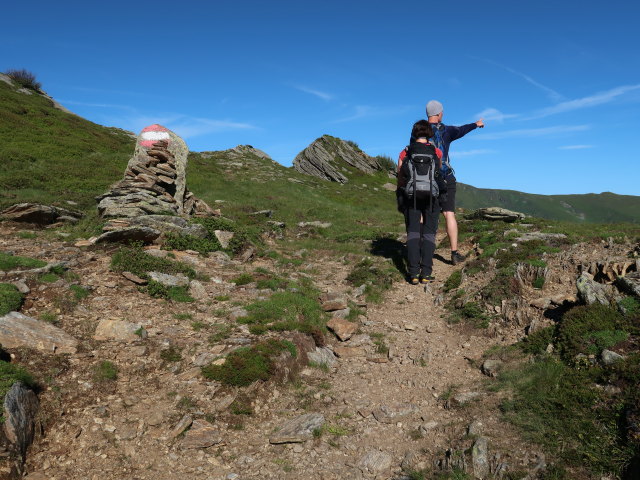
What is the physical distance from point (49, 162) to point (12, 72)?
159 ft

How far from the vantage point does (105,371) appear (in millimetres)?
6691

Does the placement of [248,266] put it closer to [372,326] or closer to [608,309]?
[372,326]

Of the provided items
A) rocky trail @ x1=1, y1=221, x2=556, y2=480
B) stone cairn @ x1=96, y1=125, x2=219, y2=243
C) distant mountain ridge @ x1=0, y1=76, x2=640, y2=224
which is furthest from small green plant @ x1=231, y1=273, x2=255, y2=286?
distant mountain ridge @ x1=0, y1=76, x2=640, y2=224

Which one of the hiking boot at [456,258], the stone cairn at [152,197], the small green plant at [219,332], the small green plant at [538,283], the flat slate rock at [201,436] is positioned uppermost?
the stone cairn at [152,197]

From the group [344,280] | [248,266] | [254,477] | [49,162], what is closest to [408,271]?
[344,280]

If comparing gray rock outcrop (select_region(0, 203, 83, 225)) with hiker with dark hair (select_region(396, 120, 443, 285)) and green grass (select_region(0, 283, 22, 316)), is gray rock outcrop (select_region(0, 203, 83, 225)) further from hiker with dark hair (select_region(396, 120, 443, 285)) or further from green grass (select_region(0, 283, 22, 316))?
hiker with dark hair (select_region(396, 120, 443, 285))

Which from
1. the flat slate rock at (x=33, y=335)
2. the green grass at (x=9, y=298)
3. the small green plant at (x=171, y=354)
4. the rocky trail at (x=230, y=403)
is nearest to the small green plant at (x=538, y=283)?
the rocky trail at (x=230, y=403)

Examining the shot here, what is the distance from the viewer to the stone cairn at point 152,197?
14016 millimetres

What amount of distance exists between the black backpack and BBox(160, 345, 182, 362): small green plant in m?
7.34

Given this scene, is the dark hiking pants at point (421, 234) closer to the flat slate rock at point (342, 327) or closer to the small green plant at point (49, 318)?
the flat slate rock at point (342, 327)

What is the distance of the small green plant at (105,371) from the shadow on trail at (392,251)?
903 centimetres

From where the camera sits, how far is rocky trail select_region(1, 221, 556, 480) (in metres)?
5.18

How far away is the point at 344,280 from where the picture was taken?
13281mm

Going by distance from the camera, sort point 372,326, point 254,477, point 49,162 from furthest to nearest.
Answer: point 49,162 → point 372,326 → point 254,477
